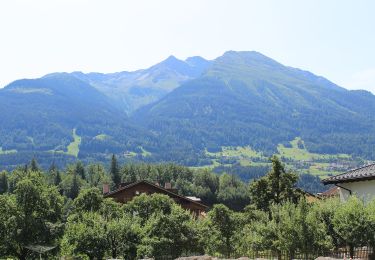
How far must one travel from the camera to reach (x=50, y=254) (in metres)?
39.5

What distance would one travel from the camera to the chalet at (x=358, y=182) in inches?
1145

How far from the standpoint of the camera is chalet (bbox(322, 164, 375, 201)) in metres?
29.1

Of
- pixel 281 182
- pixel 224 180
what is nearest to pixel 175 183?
pixel 224 180

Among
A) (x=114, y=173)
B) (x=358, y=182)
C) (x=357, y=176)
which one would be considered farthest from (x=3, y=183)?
(x=357, y=176)

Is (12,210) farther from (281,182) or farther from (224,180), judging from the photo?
(224,180)

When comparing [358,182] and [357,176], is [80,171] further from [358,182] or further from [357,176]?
[357,176]

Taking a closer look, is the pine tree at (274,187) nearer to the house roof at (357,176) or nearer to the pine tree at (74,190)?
the house roof at (357,176)

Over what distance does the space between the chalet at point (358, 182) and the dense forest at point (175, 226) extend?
195 cm

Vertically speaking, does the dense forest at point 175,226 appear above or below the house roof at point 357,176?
below

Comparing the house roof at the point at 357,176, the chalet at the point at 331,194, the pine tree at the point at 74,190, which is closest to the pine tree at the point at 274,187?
the chalet at the point at 331,194

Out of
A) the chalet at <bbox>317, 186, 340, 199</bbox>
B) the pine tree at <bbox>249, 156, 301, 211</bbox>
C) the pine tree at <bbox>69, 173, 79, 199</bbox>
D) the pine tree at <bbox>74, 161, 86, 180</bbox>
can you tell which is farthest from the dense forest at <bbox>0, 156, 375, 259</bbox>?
the pine tree at <bbox>74, 161, 86, 180</bbox>

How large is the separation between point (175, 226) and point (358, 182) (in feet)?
41.3

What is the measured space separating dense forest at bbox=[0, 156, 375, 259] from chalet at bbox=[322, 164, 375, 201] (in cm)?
195

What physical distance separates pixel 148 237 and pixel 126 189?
50.9m
